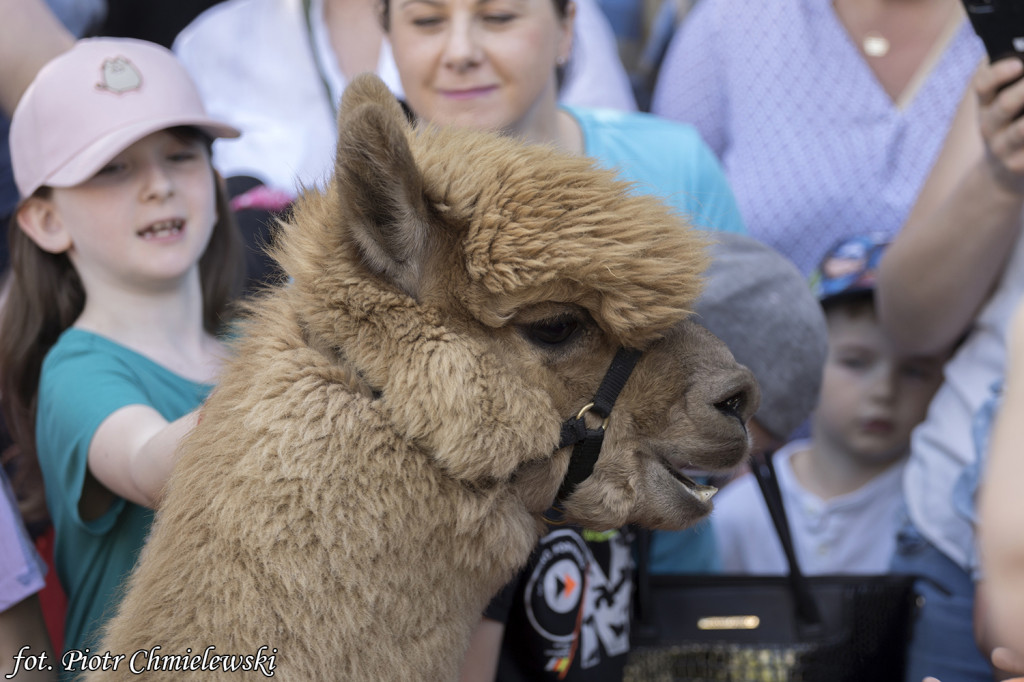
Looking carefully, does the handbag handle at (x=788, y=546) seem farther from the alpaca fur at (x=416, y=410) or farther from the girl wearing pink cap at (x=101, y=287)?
the girl wearing pink cap at (x=101, y=287)

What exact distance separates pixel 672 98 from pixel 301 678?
3066 millimetres

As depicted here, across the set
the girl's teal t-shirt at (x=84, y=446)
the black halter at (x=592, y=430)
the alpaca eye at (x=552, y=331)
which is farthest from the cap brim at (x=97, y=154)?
the black halter at (x=592, y=430)

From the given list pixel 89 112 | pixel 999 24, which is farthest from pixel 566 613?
pixel 999 24

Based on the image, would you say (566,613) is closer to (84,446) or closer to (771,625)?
(771,625)

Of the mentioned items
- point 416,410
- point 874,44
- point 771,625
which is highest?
point 416,410

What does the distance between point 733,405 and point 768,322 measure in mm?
666

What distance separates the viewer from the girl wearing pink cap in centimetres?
216

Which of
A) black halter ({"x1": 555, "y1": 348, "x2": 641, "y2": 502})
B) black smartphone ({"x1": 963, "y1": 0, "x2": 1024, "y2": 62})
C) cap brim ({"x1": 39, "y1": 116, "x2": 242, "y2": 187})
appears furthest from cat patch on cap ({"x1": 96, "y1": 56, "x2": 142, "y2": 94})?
black smartphone ({"x1": 963, "y1": 0, "x2": 1024, "y2": 62})

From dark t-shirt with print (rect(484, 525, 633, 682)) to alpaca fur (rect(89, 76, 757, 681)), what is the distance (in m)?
0.42

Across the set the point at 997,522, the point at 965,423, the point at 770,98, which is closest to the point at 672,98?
the point at 770,98

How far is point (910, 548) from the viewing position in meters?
2.84

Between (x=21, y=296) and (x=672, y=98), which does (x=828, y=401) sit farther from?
(x=21, y=296)

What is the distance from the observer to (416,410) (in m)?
1.58

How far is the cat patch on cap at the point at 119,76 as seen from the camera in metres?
2.34
